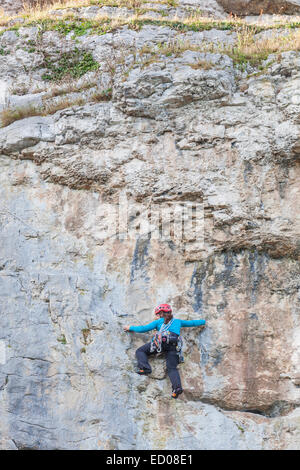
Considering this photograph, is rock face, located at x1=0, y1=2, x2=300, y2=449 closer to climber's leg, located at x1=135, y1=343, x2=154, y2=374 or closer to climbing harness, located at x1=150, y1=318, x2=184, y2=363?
climber's leg, located at x1=135, y1=343, x2=154, y2=374

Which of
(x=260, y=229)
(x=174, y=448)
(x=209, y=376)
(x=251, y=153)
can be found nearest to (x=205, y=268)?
(x=260, y=229)

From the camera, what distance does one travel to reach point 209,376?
784cm

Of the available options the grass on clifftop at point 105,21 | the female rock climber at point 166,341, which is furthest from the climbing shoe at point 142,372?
the grass on clifftop at point 105,21

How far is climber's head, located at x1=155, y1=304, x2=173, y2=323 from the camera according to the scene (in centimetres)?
791

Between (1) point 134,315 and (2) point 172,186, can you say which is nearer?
(1) point 134,315

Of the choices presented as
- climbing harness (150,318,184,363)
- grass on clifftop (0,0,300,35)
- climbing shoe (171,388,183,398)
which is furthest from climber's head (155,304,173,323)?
grass on clifftop (0,0,300,35)

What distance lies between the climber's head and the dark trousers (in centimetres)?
49

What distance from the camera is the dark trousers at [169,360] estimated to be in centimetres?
750

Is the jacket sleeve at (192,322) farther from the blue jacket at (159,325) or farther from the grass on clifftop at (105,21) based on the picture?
the grass on clifftop at (105,21)

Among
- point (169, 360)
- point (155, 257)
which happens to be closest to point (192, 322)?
point (169, 360)

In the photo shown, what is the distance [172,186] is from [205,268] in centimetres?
179

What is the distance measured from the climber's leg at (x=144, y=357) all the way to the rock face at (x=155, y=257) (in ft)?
0.56

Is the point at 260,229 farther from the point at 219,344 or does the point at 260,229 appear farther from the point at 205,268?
the point at 219,344

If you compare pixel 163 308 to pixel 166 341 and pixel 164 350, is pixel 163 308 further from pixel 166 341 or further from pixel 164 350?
pixel 164 350
